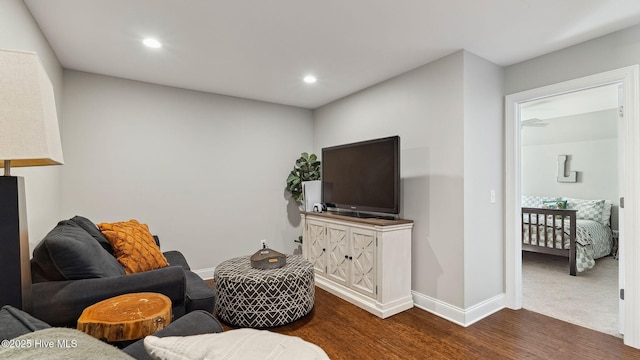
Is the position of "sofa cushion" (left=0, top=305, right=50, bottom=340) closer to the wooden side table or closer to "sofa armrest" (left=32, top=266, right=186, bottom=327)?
the wooden side table

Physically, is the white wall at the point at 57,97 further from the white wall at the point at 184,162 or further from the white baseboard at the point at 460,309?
the white baseboard at the point at 460,309

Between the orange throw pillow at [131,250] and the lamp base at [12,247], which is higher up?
the lamp base at [12,247]

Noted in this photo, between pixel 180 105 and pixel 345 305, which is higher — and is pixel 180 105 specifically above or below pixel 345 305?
above

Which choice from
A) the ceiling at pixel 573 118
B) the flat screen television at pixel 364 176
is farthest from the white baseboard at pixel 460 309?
the ceiling at pixel 573 118

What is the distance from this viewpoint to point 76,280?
5.36 feet

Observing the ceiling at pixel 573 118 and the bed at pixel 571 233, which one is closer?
the bed at pixel 571 233

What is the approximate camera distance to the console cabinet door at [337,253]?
326 centimetres

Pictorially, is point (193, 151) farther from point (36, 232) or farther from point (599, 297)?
point (599, 297)

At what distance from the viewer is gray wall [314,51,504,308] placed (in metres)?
2.72

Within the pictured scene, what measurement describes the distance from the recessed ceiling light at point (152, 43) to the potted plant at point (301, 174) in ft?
7.95

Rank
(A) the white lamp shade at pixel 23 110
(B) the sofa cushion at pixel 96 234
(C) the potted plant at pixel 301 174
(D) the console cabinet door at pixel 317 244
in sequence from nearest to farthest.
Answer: (A) the white lamp shade at pixel 23 110
(B) the sofa cushion at pixel 96 234
(D) the console cabinet door at pixel 317 244
(C) the potted plant at pixel 301 174

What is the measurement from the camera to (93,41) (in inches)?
101

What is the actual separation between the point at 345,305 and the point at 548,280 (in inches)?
109

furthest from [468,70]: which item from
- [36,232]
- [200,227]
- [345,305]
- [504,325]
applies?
[36,232]
